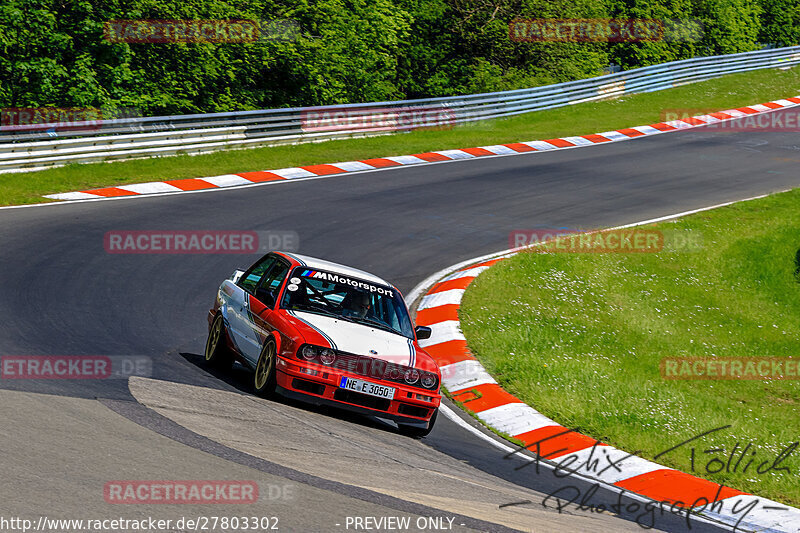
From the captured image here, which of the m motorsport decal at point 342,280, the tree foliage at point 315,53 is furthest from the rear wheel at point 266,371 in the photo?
the tree foliage at point 315,53

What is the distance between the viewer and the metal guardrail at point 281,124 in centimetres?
2061

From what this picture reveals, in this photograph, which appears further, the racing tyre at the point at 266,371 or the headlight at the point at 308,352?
the racing tyre at the point at 266,371

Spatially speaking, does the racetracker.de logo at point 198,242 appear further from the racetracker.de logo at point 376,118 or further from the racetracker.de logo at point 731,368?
the racetracker.de logo at point 376,118

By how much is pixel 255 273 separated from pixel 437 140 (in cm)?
1792

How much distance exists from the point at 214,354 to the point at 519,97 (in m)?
25.1

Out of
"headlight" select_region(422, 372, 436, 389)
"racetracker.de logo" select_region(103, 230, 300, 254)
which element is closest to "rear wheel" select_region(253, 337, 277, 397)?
"headlight" select_region(422, 372, 436, 389)

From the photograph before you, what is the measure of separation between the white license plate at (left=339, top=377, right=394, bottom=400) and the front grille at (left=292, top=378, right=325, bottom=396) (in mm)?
191

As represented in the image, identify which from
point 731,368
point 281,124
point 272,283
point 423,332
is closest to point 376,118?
point 281,124

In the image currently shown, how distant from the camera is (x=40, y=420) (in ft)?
22.2

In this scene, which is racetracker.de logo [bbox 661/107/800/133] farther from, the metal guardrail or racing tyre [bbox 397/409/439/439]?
racing tyre [bbox 397/409/439/439]

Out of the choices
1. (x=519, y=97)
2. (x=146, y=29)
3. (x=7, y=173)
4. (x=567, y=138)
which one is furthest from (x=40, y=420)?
(x=519, y=97)

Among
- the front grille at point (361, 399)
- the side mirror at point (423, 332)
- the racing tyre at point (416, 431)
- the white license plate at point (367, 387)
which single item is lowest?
the racing tyre at point (416, 431)

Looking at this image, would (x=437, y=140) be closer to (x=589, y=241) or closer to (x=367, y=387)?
(x=589, y=241)

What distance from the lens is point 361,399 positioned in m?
8.56
